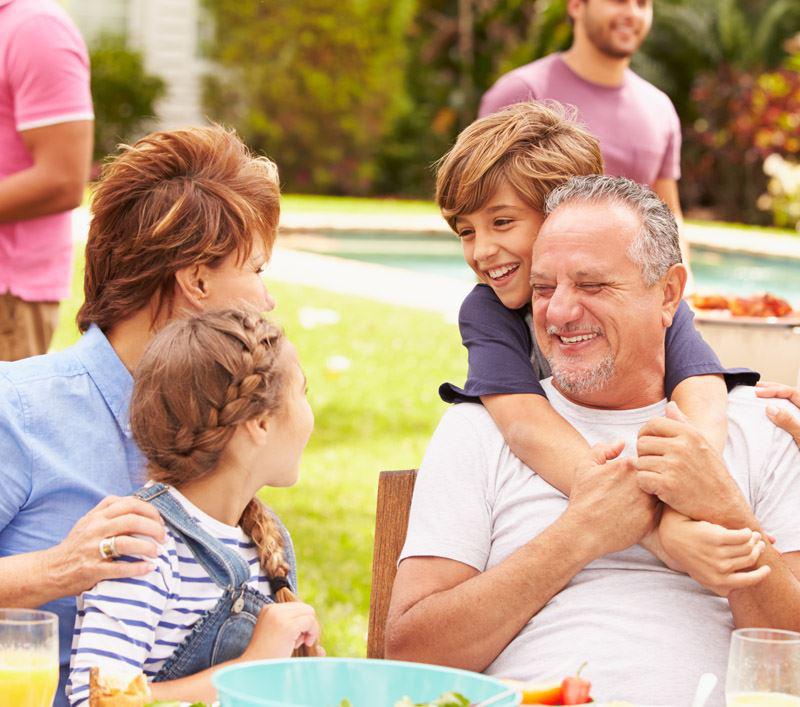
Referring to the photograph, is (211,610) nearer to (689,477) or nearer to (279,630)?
(279,630)

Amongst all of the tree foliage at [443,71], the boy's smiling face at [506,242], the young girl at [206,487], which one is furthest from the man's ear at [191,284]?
the tree foliage at [443,71]

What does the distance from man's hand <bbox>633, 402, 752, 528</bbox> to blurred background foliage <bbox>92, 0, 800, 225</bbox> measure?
21519mm

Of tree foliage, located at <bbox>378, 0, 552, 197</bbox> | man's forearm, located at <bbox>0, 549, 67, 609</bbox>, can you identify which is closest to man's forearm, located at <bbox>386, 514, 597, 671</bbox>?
man's forearm, located at <bbox>0, 549, 67, 609</bbox>

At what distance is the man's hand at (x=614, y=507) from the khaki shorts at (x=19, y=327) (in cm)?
254

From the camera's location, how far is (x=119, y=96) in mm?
24094

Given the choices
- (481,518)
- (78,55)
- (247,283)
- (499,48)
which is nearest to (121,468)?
(247,283)

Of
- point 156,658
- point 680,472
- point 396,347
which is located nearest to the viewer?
Answer: point 156,658

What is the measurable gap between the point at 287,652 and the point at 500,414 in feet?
2.49

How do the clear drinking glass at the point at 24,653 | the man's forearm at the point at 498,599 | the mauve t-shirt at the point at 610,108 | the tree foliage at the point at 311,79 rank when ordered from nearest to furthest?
the clear drinking glass at the point at 24,653
the man's forearm at the point at 498,599
the mauve t-shirt at the point at 610,108
the tree foliage at the point at 311,79

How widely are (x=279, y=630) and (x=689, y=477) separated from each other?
812mm

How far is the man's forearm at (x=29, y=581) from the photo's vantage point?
2344 millimetres

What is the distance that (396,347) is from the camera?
10.9 meters

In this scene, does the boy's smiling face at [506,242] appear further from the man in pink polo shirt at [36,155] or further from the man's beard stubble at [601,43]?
the man's beard stubble at [601,43]

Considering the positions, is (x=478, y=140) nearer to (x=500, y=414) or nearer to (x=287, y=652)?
(x=500, y=414)
